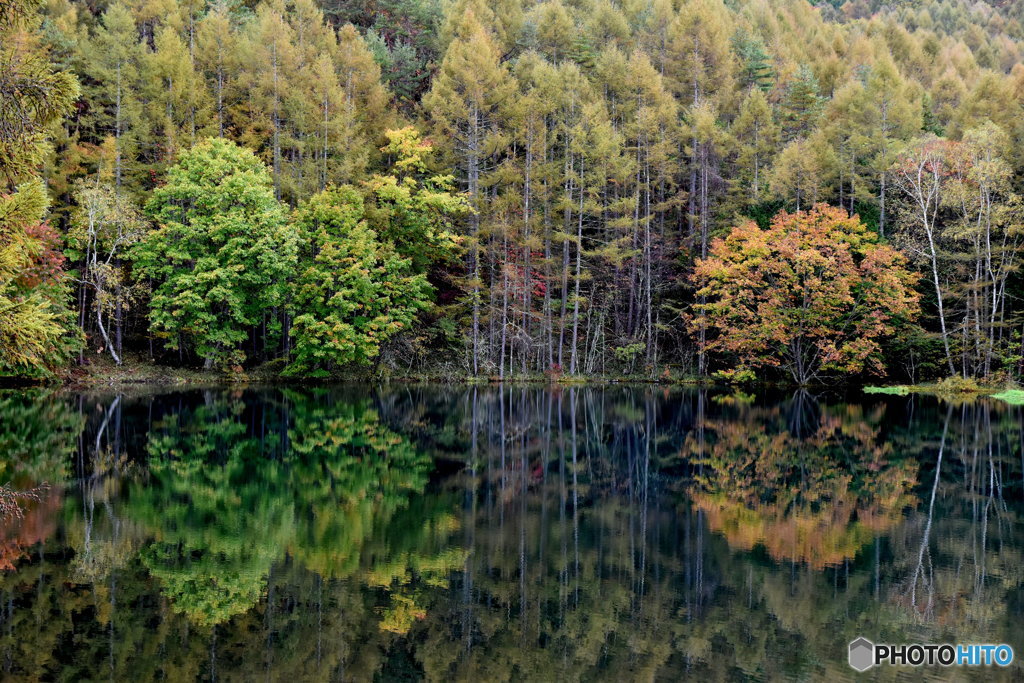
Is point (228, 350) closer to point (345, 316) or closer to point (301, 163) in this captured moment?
point (345, 316)

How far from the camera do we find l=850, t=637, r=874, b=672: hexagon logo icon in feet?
21.8

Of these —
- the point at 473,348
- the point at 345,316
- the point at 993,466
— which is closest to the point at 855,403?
the point at 993,466

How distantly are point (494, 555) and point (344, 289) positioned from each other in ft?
92.8

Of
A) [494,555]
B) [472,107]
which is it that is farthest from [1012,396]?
[494,555]

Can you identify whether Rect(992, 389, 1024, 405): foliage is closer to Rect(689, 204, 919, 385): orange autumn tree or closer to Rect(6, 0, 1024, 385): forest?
Rect(6, 0, 1024, 385): forest

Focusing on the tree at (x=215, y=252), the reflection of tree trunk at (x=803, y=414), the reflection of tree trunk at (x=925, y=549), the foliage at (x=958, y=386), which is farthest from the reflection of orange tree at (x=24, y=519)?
the foliage at (x=958, y=386)

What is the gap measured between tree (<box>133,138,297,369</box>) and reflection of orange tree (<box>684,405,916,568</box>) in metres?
23.0

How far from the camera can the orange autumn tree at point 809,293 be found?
35156mm

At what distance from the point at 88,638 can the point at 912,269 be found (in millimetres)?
38576

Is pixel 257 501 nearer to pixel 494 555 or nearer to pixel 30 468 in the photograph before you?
pixel 494 555

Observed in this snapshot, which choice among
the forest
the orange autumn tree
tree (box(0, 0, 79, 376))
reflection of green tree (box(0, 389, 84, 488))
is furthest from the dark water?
the forest

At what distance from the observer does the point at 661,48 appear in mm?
50344

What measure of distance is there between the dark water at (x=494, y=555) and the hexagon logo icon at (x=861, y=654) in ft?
0.29

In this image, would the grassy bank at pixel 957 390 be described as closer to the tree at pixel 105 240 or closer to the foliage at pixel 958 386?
the foliage at pixel 958 386
